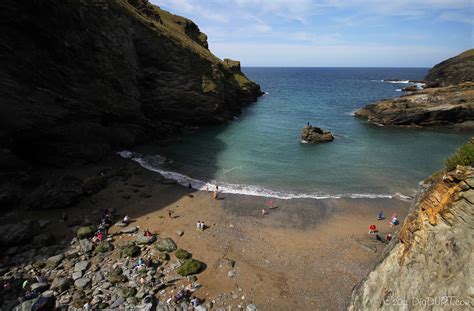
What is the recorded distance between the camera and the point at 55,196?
27.7 meters

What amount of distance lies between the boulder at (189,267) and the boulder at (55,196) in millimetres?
15642

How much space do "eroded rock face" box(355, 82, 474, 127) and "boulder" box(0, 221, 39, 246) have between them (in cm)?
6954

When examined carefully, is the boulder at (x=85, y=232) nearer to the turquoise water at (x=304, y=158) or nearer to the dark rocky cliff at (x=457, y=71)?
the turquoise water at (x=304, y=158)

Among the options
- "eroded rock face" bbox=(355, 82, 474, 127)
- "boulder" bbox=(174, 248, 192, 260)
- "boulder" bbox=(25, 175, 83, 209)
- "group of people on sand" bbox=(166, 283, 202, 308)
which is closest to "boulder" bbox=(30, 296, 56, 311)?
"group of people on sand" bbox=(166, 283, 202, 308)

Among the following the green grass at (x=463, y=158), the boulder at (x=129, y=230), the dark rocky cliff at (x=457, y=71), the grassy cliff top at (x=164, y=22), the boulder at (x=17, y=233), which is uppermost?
the grassy cliff top at (x=164, y=22)

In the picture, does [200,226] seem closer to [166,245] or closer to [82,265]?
[166,245]

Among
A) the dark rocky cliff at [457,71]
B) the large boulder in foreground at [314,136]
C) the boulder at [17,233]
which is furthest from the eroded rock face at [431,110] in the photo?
the boulder at [17,233]

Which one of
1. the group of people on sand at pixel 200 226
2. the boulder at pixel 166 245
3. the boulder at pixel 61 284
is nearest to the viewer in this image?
the boulder at pixel 61 284

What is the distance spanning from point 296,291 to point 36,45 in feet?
125

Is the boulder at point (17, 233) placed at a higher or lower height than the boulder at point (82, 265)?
higher

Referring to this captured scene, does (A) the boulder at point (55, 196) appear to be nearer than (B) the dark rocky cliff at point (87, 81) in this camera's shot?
Yes

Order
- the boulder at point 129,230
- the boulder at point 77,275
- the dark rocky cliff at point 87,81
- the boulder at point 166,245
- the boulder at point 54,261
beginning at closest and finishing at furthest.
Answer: the boulder at point 77,275, the boulder at point 54,261, the boulder at point 166,245, the boulder at point 129,230, the dark rocky cliff at point 87,81

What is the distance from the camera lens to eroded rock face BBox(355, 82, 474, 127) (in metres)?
62.5

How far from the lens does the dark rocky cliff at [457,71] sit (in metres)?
108
